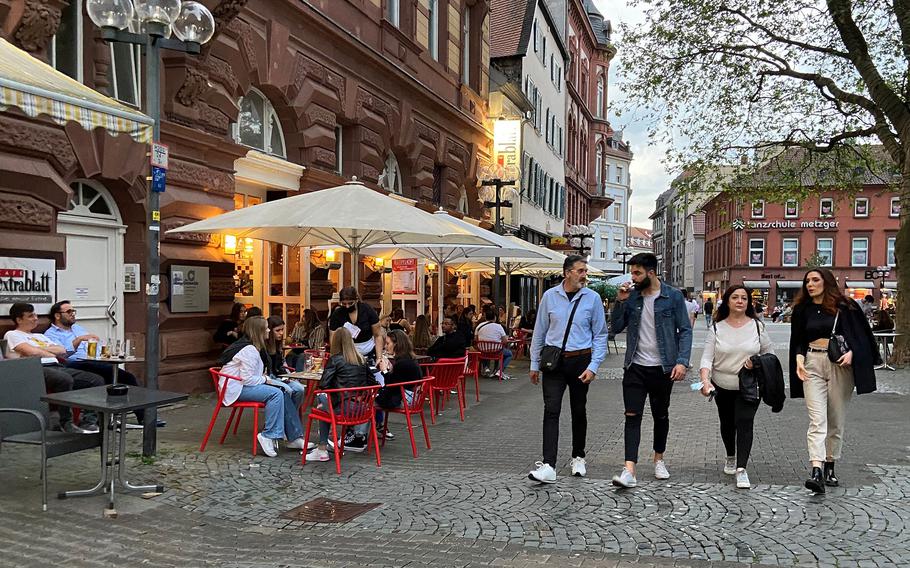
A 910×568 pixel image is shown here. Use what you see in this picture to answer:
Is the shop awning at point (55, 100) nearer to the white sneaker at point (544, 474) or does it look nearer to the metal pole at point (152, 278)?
the metal pole at point (152, 278)

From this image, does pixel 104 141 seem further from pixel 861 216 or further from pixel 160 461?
pixel 861 216

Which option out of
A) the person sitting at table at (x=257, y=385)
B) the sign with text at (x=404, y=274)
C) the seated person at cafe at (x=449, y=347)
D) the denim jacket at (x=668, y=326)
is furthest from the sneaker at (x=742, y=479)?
the sign with text at (x=404, y=274)

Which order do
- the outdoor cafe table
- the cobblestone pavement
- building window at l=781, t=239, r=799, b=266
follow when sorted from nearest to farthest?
the cobblestone pavement
the outdoor cafe table
building window at l=781, t=239, r=799, b=266

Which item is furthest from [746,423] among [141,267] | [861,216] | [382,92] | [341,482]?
[861,216]

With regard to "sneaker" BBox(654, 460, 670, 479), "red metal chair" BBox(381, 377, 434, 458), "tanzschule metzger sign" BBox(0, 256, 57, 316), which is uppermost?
"tanzschule metzger sign" BBox(0, 256, 57, 316)

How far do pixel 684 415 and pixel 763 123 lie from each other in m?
12.2

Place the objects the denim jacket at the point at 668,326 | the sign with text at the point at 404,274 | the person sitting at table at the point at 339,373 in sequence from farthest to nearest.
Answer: the sign with text at the point at 404,274 → the person sitting at table at the point at 339,373 → the denim jacket at the point at 668,326

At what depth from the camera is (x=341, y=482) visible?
6.54 meters

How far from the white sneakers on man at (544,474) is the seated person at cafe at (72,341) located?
4386 millimetres

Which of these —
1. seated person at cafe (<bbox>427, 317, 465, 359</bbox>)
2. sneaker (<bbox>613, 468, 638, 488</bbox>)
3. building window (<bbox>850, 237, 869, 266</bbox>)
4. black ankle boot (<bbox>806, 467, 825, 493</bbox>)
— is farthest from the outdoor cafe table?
building window (<bbox>850, 237, 869, 266</bbox>)

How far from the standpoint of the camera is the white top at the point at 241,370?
741 cm

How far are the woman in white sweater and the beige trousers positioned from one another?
41 centimetres

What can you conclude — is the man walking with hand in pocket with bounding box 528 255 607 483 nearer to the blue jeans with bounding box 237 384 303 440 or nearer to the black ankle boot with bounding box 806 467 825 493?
the black ankle boot with bounding box 806 467 825 493

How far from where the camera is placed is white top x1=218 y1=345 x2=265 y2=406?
24.3ft
